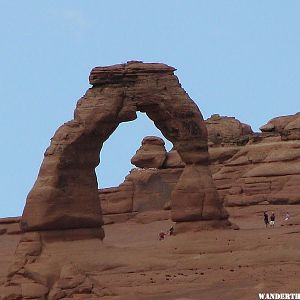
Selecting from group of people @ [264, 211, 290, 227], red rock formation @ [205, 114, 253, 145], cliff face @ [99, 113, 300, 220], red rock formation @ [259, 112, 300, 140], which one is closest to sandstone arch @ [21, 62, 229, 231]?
group of people @ [264, 211, 290, 227]

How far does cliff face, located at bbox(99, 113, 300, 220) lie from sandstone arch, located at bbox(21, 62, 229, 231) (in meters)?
11.8

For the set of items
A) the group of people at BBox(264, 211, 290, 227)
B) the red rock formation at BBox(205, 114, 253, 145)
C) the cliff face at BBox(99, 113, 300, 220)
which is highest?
the red rock formation at BBox(205, 114, 253, 145)

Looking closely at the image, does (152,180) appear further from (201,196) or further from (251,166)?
(201,196)

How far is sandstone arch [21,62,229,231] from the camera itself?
57.8 metres

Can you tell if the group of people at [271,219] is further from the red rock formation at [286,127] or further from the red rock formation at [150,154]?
the red rock formation at [150,154]

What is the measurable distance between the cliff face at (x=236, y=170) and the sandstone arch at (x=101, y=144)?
11787 mm

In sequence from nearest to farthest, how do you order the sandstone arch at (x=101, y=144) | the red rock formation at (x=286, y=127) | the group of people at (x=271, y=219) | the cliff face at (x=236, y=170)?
the sandstone arch at (x=101, y=144)
the group of people at (x=271, y=219)
the cliff face at (x=236, y=170)
the red rock formation at (x=286, y=127)

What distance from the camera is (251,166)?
2948 inches

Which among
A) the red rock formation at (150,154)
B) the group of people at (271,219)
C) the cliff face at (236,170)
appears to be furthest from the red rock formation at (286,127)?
the group of people at (271,219)

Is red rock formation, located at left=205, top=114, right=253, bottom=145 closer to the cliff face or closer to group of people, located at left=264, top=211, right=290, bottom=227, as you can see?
the cliff face

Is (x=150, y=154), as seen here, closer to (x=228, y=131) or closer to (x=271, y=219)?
(x=228, y=131)

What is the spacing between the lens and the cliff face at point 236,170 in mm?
71812

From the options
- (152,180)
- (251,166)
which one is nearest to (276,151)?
(251,166)

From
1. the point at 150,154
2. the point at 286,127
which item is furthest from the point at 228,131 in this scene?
the point at 286,127
